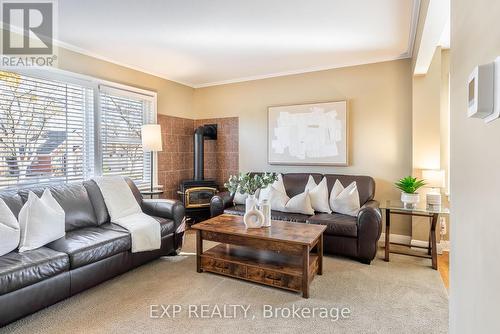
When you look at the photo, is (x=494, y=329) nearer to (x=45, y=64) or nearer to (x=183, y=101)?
(x=45, y=64)

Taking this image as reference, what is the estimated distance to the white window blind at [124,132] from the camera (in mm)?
3928

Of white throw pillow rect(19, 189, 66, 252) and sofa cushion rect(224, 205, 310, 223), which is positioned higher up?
white throw pillow rect(19, 189, 66, 252)

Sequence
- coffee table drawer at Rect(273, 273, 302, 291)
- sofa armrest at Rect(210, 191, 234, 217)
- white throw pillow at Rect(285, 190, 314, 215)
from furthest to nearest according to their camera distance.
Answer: sofa armrest at Rect(210, 191, 234, 217) < white throw pillow at Rect(285, 190, 314, 215) < coffee table drawer at Rect(273, 273, 302, 291)

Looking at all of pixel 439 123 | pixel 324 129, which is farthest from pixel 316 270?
pixel 439 123

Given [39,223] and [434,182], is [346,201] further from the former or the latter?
[39,223]

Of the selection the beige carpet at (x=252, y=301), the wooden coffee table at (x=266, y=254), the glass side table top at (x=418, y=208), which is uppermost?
the glass side table top at (x=418, y=208)

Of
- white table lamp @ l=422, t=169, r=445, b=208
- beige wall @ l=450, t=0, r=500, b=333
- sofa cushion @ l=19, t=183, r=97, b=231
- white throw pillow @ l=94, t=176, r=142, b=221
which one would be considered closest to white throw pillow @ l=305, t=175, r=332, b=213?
white table lamp @ l=422, t=169, r=445, b=208

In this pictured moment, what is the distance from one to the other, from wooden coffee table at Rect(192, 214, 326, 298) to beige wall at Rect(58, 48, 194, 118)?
2.52 meters

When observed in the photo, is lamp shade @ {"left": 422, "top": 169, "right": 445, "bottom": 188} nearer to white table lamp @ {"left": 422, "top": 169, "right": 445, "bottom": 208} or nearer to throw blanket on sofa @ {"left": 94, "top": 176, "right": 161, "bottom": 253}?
white table lamp @ {"left": 422, "top": 169, "right": 445, "bottom": 208}

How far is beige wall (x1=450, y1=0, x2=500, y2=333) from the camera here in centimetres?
75

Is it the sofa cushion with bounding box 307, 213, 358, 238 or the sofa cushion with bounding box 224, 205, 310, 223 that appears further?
the sofa cushion with bounding box 224, 205, 310, 223

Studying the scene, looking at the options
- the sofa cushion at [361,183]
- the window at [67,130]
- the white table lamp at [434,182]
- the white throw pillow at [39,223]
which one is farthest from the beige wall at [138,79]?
the white table lamp at [434,182]

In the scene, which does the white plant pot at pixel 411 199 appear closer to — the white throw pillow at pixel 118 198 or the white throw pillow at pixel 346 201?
the white throw pillow at pixel 346 201

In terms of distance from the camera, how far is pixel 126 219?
3203 mm
